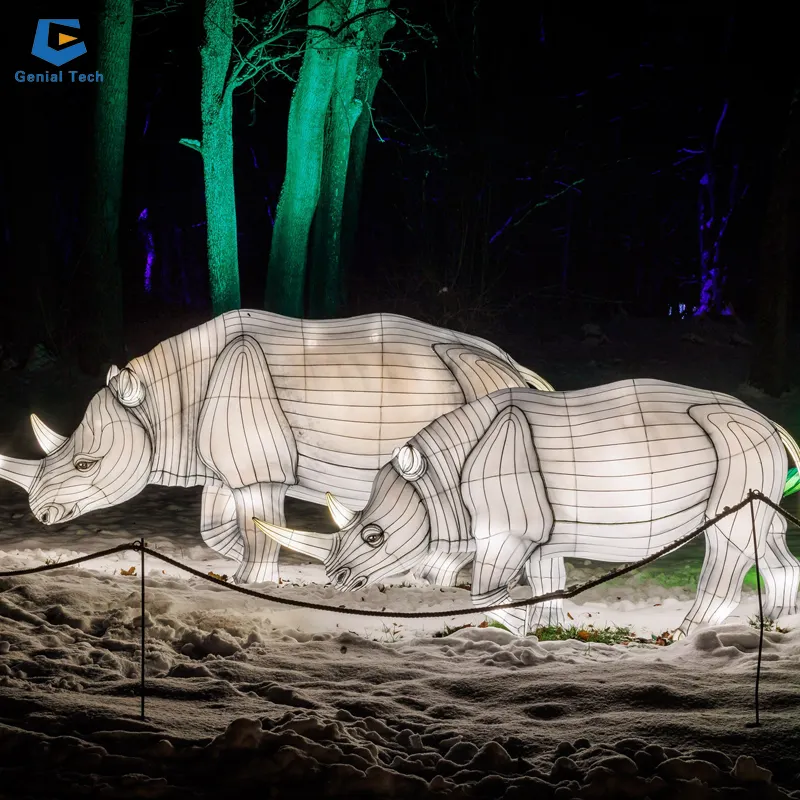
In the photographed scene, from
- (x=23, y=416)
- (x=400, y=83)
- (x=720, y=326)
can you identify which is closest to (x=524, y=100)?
(x=400, y=83)

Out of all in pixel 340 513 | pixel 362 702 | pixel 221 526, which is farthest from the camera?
pixel 221 526

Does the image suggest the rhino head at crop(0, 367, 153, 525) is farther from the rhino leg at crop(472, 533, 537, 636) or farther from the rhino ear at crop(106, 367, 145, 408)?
the rhino leg at crop(472, 533, 537, 636)

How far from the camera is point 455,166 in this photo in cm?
2158

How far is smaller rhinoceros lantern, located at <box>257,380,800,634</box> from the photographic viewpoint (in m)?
5.96

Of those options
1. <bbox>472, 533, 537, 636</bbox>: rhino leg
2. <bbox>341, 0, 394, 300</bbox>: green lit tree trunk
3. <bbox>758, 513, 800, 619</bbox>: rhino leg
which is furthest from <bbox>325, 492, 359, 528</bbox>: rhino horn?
<bbox>341, 0, 394, 300</bbox>: green lit tree trunk

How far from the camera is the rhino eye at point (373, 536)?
19.9 ft

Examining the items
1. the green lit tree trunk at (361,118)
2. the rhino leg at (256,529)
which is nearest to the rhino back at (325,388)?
the rhino leg at (256,529)

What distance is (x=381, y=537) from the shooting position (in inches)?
239

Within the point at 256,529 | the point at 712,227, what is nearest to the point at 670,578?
the point at 256,529

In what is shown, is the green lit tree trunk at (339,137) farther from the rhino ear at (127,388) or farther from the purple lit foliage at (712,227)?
the purple lit foliage at (712,227)

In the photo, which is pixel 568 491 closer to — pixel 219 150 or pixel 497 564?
pixel 497 564

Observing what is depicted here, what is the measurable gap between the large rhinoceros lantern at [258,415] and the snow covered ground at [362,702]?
675 millimetres

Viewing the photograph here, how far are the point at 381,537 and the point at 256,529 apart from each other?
146 centimetres

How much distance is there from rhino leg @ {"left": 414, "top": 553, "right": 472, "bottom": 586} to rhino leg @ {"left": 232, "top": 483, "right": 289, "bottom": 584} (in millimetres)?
1229
